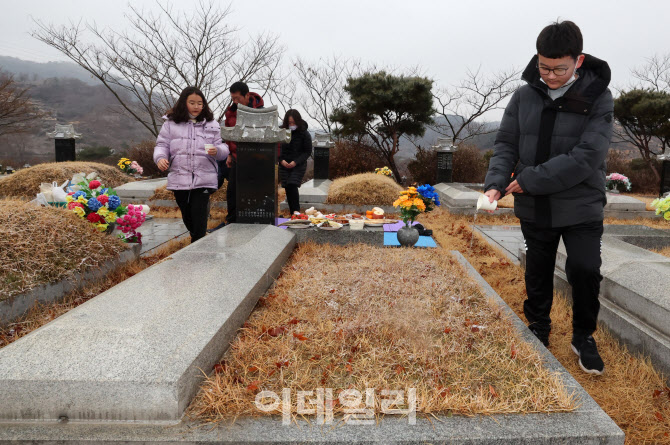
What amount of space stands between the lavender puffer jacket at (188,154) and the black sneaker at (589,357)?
3.53m

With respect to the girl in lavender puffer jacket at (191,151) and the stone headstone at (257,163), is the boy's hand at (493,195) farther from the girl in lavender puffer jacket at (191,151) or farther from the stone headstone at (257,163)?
the stone headstone at (257,163)

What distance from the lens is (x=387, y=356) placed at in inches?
84.4

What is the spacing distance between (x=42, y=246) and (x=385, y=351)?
9.42ft

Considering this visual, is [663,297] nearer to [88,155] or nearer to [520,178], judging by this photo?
[520,178]

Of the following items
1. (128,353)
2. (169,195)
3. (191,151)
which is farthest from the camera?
(169,195)

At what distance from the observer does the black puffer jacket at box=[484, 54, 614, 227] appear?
7.41ft

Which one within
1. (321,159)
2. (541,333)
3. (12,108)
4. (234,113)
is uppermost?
(12,108)

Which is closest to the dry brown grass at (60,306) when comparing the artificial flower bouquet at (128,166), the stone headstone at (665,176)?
the artificial flower bouquet at (128,166)

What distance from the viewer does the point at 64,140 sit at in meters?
13.5

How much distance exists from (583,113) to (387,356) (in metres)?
1.67

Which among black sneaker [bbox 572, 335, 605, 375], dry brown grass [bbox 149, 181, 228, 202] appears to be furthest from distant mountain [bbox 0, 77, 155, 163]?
black sneaker [bbox 572, 335, 605, 375]

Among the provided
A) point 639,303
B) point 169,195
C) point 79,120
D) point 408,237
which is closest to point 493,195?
point 639,303

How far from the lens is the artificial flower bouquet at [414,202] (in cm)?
493

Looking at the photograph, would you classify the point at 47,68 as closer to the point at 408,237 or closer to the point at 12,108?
the point at 12,108
